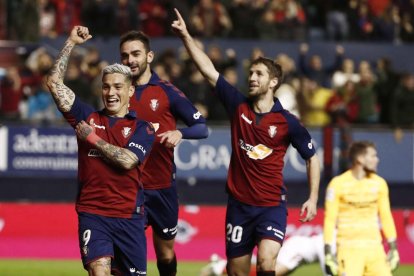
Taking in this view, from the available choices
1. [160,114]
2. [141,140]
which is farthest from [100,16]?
[141,140]

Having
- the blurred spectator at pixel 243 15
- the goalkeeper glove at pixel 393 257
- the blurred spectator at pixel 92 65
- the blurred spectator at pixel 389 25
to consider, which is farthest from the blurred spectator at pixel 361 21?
the goalkeeper glove at pixel 393 257

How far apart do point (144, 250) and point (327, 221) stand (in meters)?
2.30

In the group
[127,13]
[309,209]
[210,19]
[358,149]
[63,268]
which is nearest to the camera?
[309,209]

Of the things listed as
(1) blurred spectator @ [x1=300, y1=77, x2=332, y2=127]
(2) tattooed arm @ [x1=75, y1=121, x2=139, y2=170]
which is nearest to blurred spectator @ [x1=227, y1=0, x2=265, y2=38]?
(1) blurred spectator @ [x1=300, y1=77, x2=332, y2=127]

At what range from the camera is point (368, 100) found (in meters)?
21.7

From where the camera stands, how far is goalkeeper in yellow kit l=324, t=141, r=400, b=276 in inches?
445

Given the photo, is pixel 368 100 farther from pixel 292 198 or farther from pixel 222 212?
pixel 222 212

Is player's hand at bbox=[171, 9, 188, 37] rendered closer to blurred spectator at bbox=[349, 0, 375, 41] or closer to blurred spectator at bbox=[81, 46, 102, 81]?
blurred spectator at bbox=[81, 46, 102, 81]

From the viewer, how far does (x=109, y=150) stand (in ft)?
30.5

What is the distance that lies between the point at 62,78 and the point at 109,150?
30.5 inches

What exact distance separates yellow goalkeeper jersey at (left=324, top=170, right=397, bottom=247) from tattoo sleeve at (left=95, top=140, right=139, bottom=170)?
2668mm

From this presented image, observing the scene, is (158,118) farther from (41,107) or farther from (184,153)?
(41,107)

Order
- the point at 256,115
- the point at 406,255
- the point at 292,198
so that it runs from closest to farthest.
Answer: the point at 256,115 < the point at 406,255 < the point at 292,198

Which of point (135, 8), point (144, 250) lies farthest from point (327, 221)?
point (135, 8)
